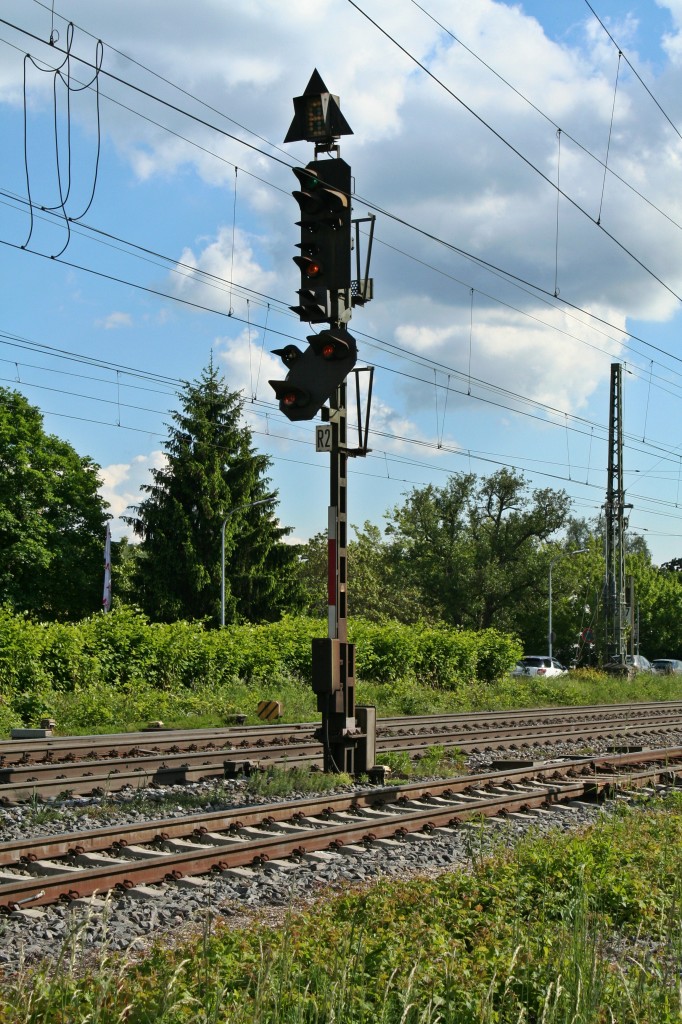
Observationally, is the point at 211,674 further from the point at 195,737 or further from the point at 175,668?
the point at 195,737

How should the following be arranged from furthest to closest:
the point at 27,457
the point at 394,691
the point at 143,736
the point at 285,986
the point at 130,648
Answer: the point at 27,457 < the point at 394,691 < the point at 130,648 < the point at 143,736 < the point at 285,986

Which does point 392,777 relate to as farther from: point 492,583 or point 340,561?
point 492,583

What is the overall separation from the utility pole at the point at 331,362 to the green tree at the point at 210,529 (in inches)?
1537

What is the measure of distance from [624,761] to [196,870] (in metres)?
8.97

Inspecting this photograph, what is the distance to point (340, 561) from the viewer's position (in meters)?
13.3

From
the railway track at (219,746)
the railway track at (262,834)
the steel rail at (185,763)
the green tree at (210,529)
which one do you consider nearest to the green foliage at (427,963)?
the railway track at (262,834)

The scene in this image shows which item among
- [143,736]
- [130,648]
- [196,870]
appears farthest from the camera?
[130,648]

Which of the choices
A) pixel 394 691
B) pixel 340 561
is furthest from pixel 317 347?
pixel 394 691

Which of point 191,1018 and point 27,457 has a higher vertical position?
point 27,457

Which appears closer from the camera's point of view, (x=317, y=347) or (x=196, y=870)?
(x=196, y=870)

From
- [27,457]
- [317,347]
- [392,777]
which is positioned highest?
[27,457]

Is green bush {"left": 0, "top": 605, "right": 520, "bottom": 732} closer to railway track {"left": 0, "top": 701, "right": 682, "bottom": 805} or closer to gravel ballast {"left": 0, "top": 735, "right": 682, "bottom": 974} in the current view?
railway track {"left": 0, "top": 701, "right": 682, "bottom": 805}

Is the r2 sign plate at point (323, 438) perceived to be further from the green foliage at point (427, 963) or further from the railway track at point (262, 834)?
the green foliage at point (427, 963)

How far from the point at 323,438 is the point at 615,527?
28.6 m
